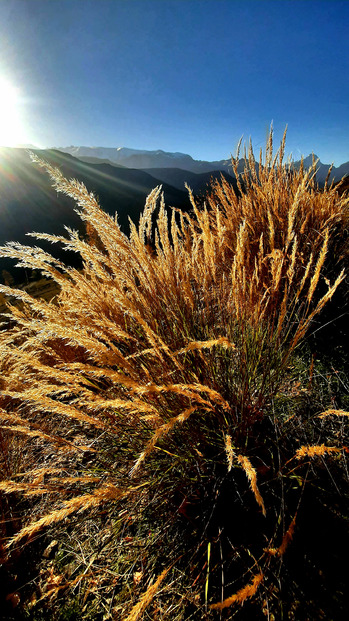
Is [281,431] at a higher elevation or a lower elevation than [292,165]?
lower

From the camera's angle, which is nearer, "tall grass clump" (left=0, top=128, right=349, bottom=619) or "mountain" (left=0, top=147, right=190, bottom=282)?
"tall grass clump" (left=0, top=128, right=349, bottom=619)

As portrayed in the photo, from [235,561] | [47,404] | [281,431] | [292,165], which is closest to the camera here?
[47,404]

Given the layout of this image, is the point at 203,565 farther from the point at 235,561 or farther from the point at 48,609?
the point at 48,609

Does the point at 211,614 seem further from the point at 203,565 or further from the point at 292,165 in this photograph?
the point at 292,165

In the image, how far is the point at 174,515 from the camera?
1.03 meters

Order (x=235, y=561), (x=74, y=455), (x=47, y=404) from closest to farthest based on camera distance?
(x=47, y=404) → (x=235, y=561) → (x=74, y=455)

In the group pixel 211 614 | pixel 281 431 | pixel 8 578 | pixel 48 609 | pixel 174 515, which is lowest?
pixel 8 578

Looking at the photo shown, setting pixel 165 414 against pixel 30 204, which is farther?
pixel 30 204

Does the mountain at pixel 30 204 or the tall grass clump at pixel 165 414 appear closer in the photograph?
the tall grass clump at pixel 165 414

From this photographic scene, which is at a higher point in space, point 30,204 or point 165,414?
point 165,414

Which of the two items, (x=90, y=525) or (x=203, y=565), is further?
(x=90, y=525)

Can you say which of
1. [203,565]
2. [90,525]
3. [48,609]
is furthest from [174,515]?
[48,609]

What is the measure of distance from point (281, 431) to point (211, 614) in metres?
0.67

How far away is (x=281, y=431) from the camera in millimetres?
1163
